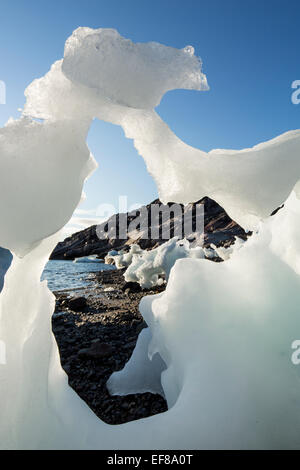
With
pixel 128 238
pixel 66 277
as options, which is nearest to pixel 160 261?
pixel 66 277

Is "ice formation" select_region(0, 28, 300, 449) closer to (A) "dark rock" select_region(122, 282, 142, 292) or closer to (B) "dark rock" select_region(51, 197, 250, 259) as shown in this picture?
(A) "dark rock" select_region(122, 282, 142, 292)

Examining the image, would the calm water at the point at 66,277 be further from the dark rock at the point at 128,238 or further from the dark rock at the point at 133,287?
the dark rock at the point at 128,238

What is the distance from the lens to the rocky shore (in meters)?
2.08

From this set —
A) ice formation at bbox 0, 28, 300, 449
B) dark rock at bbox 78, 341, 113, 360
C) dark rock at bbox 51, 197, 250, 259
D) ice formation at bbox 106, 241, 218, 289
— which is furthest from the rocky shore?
dark rock at bbox 51, 197, 250, 259

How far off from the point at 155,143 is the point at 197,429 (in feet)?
4.62

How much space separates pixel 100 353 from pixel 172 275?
1.82 metres

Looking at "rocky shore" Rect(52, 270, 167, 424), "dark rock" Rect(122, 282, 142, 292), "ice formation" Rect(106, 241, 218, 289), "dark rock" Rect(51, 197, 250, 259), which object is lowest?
"rocky shore" Rect(52, 270, 167, 424)

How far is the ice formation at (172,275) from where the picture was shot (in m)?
1.20

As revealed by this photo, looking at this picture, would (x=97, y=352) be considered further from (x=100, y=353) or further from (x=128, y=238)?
(x=128, y=238)

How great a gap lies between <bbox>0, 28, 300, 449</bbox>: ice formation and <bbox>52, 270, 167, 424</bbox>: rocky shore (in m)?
0.58

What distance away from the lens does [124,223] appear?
5497 cm

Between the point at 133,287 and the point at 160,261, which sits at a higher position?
the point at 160,261

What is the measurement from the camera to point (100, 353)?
10.1 ft

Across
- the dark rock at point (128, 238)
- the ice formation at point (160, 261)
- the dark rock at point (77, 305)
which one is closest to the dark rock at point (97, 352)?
the dark rock at point (77, 305)
